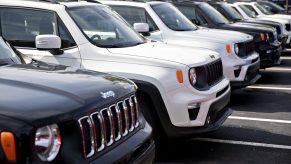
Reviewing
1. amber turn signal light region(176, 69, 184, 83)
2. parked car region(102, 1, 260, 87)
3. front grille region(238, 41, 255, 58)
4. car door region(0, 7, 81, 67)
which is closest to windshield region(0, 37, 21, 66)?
car door region(0, 7, 81, 67)

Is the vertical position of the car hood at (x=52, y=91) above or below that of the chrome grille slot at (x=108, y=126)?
above

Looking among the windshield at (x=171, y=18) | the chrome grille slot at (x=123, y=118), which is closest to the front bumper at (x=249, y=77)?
the windshield at (x=171, y=18)

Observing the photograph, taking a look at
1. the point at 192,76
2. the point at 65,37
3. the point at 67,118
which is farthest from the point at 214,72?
the point at 67,118

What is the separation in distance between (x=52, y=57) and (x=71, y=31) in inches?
15.4

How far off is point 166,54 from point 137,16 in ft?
10.4

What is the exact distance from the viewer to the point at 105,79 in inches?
145

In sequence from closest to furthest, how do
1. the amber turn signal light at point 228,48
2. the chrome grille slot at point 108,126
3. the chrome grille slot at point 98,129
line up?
the chrome grille slot at point 98,129
the chrome grille slot at point 108,126
the amber turn signal light at point 228,48

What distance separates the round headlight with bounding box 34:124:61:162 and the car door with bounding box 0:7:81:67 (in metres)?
2.88

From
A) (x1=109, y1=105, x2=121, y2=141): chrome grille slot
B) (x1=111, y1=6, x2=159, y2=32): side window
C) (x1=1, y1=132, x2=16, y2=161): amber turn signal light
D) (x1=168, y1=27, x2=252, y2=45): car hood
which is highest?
(x1=1, y1=132, x2=16, y2=161): amber turn signal light

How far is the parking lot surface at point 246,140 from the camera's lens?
580 centimetres

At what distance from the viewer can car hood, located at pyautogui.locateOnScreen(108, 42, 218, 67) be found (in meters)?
5.52

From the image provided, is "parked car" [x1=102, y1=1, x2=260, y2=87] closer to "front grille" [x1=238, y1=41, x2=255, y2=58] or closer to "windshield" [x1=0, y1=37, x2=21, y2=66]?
"front grille" [x1=238, y1=41, x2=255, y2=58]

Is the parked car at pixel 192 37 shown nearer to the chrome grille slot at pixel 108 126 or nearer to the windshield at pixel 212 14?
the windshield at pixel 212 14

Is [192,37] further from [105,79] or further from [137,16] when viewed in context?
[105,79]
